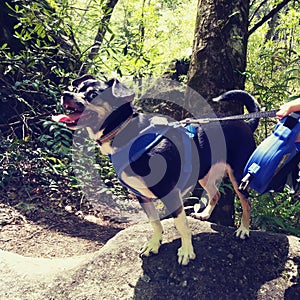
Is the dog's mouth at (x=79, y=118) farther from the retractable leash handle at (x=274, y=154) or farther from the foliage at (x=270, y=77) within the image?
the foliage at (x=270, y=77)

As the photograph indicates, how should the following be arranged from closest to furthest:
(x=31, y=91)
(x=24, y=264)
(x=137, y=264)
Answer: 1. (x=137, y=264)
2. (x=24, y=264)
3. (x=31, y=91)

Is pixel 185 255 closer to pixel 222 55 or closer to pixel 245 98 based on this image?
pixel 245 98

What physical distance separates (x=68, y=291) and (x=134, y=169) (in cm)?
90

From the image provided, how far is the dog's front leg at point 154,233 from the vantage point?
8.93 ft

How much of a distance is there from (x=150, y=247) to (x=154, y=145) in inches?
29.0

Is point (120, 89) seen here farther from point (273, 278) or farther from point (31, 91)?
point (31, 91)

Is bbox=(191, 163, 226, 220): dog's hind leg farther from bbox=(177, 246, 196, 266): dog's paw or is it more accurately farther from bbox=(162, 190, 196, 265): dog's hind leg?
bbox=(177, 246, 196, 266): dog's paw

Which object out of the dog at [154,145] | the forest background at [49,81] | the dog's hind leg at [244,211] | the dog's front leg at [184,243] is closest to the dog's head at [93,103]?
the dog at [154,145]

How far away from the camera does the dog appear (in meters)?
2.41

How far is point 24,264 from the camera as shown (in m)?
2.94

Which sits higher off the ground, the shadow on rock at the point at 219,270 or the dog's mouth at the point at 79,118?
the dog's mouth at the point at 79,118

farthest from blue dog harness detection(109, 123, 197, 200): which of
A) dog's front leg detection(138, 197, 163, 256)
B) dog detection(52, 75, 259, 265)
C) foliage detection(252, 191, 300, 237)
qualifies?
foliage detection(252, 191, 300, 237)

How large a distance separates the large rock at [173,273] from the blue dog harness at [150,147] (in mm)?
465

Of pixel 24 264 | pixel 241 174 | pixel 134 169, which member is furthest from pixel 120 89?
pixel 24 264
